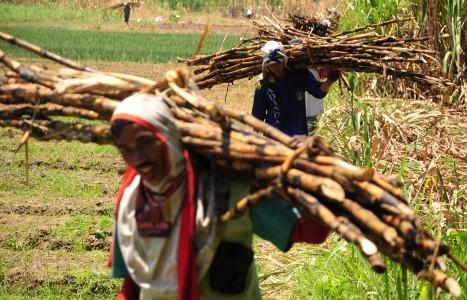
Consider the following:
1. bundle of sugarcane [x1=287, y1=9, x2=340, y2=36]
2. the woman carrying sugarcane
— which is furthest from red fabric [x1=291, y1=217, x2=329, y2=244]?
bundle of sugarcane [x1=287, y1=9, x2=340, y2=36]

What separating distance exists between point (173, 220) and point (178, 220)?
0.05ft

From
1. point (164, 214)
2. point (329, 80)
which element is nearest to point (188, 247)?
point (164, 214)

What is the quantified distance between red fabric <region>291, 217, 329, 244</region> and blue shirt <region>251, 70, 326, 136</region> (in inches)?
122

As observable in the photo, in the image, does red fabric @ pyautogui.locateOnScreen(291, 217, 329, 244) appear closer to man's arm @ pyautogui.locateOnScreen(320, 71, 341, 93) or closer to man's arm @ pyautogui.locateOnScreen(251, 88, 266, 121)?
man's arm @ pyautogui.locateOnScreen(320, 71, 341, 93)

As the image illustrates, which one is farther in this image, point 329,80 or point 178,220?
point 329,80

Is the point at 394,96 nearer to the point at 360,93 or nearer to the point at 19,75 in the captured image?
the point at 360,93

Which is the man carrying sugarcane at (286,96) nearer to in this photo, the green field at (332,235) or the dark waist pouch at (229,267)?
the green field at (332,235)

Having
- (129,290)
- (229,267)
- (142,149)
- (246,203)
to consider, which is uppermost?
(142,149)

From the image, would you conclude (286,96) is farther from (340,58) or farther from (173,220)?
(173,220)

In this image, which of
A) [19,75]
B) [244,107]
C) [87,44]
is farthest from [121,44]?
[19,75]

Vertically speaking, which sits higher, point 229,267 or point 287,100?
point 229,267

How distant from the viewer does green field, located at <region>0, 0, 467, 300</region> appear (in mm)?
3895

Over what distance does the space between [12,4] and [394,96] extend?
28588 mm

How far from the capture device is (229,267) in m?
2.32
